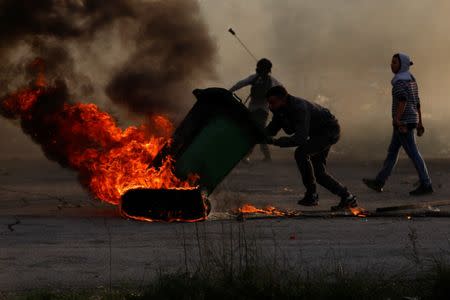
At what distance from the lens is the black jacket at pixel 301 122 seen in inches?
357

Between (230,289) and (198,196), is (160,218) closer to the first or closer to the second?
(198,196)

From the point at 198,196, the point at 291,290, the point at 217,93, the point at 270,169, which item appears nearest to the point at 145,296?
the point at 291,290

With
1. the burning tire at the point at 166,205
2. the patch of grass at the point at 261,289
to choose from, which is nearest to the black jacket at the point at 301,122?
the burning tire at the point at 166,205

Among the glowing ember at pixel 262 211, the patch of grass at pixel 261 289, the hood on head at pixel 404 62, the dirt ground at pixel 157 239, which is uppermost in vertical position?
the hood on head at pixel 404 62

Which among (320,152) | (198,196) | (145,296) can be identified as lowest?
(145,296)

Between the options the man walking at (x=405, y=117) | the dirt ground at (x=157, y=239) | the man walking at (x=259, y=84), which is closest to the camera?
the dirt ground at (x=157, y=239)

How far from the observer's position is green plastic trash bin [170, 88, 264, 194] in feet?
27.9

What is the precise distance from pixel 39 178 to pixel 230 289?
39.0 feet

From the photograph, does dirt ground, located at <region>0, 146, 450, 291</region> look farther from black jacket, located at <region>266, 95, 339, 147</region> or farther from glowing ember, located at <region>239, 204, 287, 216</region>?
black jacket, located at <region>266, 95, 339, 147</region>

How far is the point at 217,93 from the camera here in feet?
28.2

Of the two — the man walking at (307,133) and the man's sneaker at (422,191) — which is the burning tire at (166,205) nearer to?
the man walking at (307,133)

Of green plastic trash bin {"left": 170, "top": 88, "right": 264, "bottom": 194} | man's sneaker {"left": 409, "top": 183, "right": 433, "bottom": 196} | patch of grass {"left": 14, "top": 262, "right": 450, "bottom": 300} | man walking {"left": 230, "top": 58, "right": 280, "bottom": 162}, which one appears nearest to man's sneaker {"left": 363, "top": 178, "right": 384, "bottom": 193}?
man's sneaker {"left": 409, "top": 183, "right": 433, "bottom": 196}

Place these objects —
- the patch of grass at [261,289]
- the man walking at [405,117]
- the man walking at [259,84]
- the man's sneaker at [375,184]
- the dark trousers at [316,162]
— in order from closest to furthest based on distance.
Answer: the patch of grass at [261,289]
the dark trousers at [316,162]
the man walking at [405,117]
the man's sneaker at [375,184]
the man walking at [259,84]

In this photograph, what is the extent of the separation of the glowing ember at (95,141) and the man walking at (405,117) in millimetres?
3825
